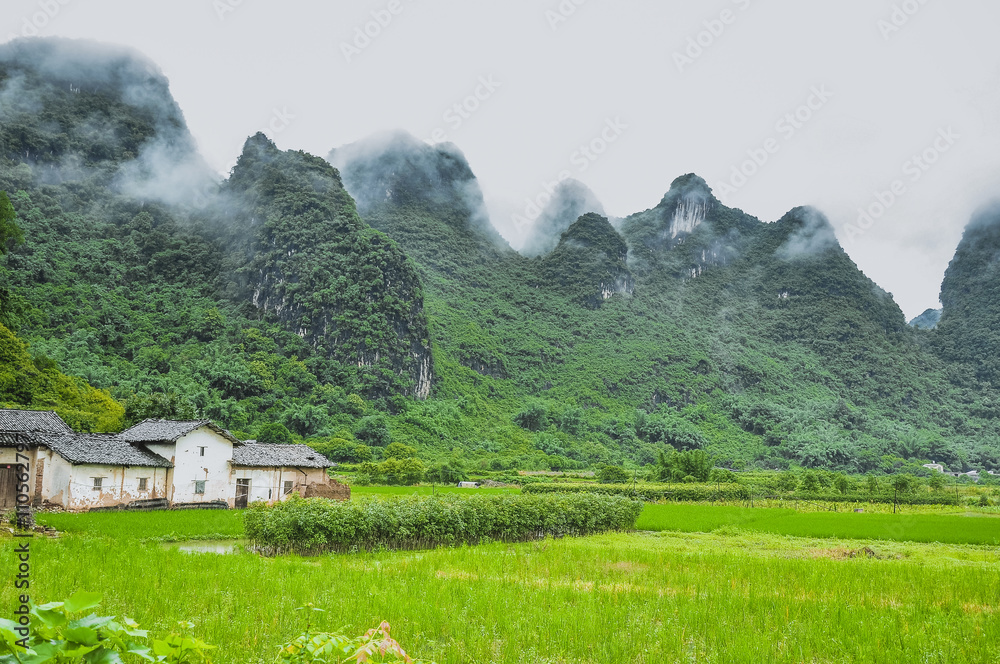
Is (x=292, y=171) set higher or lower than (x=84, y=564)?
higher

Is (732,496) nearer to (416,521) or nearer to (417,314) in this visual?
(416,521)

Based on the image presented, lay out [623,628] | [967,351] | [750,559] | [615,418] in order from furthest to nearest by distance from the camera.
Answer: [967,351]
[615,418]
[750,559]
[623,628]

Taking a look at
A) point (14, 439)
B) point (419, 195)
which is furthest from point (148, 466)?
point (419, 195)

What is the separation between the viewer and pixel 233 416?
53938mm

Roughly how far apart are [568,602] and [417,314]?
73.7 metres

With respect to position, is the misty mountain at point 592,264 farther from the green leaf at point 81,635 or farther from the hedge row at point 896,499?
the green leaf at point 81,635

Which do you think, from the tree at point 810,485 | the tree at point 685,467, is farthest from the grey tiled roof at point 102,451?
the tree at point 810,485

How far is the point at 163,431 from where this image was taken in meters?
27.6

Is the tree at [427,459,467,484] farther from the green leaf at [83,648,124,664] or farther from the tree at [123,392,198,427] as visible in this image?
the green leaf at [83,648,124,664]

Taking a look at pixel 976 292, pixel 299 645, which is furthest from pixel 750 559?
pixel 976 292

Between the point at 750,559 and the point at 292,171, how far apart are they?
8332 centimetres

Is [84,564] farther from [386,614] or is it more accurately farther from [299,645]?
[299,645]

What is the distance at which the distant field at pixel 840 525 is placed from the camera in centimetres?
2228

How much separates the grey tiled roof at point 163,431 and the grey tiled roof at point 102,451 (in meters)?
0.57
